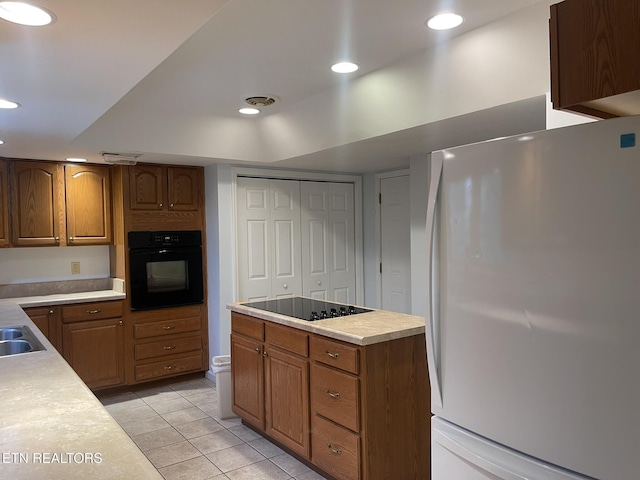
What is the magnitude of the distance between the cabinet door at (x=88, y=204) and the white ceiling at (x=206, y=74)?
35 cm

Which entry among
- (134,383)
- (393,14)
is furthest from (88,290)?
(393,14)

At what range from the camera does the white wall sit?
4.33 metres

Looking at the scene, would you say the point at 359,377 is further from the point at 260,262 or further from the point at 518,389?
the point at 260,262

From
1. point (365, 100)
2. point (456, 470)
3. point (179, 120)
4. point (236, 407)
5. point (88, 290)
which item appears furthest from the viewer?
point (88, 290)

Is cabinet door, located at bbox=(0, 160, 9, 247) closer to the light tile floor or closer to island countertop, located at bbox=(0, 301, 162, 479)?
the light tile floor

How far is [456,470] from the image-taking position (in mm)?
1500

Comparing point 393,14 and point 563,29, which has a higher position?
point 393,14

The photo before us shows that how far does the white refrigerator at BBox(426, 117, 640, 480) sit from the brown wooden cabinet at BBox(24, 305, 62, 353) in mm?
3534

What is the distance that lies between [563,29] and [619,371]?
2.80ft

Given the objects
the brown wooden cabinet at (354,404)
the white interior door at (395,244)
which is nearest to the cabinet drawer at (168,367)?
the brown wooden cabinet at (354,404)

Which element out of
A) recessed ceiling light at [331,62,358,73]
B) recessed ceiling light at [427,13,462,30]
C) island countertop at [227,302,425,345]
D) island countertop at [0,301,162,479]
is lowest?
island countertop at [0,301,162,479]

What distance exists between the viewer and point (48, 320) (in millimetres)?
3980

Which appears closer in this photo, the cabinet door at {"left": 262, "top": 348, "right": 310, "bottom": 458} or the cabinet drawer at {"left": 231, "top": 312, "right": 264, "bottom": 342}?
the cabinet door at {"left": 262, "top": 348, "right": 310, "bottom": 458}

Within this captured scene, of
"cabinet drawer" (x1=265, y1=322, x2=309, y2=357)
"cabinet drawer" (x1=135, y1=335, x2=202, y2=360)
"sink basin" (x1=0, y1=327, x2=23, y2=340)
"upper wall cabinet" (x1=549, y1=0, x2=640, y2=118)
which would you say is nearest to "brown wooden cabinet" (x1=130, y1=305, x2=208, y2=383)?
"cabinet drawer" (x1=135, y1=335, x2=202, y2=360)
